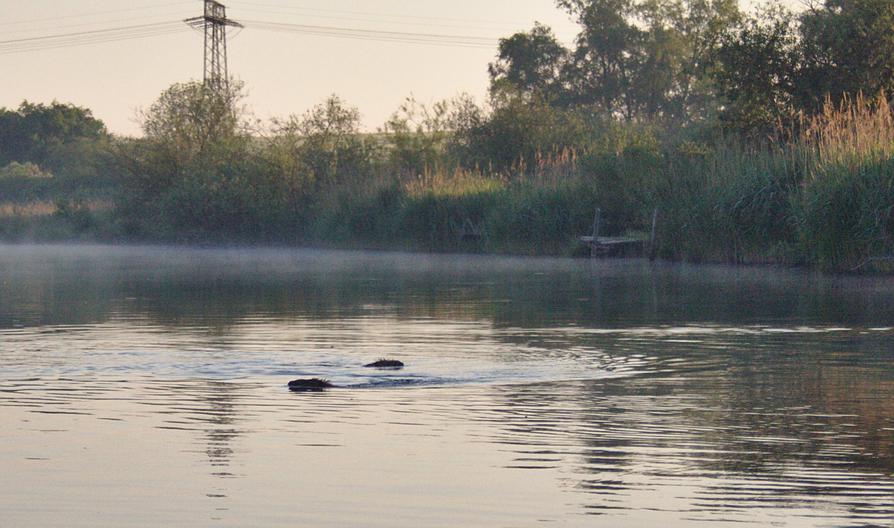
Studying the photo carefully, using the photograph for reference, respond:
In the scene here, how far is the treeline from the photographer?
105 ft

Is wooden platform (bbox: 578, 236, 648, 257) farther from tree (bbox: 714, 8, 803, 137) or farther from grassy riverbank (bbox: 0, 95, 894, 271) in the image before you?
tree (bbox: 714, 8, 803, 137)

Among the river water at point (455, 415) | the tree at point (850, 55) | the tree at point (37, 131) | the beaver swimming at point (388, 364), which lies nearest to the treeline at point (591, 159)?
the tree at point (850, 55)

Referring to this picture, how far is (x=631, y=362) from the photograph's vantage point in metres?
13.9

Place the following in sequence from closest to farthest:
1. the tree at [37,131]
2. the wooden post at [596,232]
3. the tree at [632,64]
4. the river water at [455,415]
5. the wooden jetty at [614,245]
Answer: the river water at [455,415] → the wooden post at [596,232] → the wooden jetty at [614,245] → the tree at [632,64] → the tree at [37,131]

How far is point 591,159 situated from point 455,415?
3219 cm

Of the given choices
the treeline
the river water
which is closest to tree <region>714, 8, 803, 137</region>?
the treeline

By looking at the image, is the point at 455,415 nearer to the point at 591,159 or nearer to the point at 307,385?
the point at 307,385

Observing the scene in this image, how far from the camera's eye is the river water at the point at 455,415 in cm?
718

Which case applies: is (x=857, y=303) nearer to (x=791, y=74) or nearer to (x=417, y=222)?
(x=791, y=74)

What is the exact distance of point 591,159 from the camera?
42.0m

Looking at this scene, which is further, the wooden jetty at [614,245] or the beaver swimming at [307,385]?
the wooden jetty at [614,245]

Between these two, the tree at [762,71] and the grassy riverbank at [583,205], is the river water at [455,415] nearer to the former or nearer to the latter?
the grassy riverbank at [583,205]

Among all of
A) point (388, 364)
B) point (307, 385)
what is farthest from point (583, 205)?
point (307, 385)

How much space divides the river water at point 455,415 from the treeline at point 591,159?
9290 millimetres
